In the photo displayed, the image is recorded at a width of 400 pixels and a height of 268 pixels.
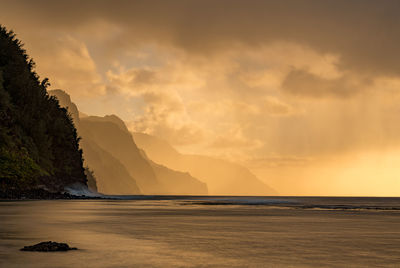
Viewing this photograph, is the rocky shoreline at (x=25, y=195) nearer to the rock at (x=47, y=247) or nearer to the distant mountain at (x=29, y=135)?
the distant mountain at (x=29, y=135)

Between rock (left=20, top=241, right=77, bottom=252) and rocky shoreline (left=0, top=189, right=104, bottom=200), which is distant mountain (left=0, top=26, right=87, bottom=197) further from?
rock (left=20, top=241, right=77, bottom=252)

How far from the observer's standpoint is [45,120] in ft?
429

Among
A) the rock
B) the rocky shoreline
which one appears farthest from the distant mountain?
the rock

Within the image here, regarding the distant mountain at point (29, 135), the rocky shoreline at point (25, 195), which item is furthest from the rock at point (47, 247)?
→ the distant mountain at point (29, 135)

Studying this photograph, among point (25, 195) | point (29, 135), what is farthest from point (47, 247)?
point (29, 135)

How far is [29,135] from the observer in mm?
117625

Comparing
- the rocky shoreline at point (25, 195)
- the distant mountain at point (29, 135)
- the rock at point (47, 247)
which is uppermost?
the distant mountain at point (29, 135)

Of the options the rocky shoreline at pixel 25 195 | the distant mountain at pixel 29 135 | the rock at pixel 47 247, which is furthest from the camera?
the distant mountain at pixel 29 135

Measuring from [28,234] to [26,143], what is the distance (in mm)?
93504

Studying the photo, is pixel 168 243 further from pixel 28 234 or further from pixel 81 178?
pixel 81 178

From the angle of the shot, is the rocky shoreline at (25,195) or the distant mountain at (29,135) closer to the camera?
the rocky shoreline at (25,195)

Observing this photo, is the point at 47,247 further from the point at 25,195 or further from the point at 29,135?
the point at 29,135

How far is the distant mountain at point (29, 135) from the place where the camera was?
88688mm

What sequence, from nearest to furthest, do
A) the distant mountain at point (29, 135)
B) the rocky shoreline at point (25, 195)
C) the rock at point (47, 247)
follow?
the rock at point (47, 247)
the rocky shoreline at point (25, 195)
the distant mountain at point (29, 135)
